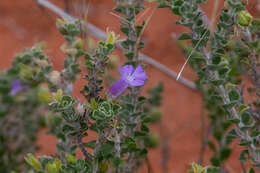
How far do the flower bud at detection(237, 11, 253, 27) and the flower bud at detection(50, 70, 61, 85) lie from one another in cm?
56

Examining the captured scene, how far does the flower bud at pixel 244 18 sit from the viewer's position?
0.85 metres

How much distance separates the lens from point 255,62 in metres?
0.95

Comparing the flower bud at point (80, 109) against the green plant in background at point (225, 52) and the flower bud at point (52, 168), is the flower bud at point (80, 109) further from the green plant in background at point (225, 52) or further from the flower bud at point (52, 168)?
the green plant in background at point (225, 52)

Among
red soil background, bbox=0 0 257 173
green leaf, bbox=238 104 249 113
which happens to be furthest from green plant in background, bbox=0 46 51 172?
green leaf, bbox=238 104 249 113

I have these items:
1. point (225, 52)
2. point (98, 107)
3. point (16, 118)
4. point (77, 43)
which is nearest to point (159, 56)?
point (16, 118)

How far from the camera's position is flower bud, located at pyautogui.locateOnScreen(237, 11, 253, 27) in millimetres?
849

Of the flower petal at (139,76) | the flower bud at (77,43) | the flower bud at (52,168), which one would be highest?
the flower bud at (77,43)

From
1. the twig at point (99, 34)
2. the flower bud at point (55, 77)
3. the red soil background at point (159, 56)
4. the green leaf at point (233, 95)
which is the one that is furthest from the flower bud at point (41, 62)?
the red soil background at point (159, 56)

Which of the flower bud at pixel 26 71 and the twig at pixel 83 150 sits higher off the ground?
the flower bud at pixel 26 71

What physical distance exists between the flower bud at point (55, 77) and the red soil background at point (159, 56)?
3.00ft

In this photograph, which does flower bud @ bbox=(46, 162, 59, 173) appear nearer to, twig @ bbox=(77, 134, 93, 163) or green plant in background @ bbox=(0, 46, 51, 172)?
twig @ bbox=(77, 134, 93, 163)

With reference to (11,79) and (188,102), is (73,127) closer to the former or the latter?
(11,79)

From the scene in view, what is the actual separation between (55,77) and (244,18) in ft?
1.89

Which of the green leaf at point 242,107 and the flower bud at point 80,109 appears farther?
the green leaf at point 242,107
